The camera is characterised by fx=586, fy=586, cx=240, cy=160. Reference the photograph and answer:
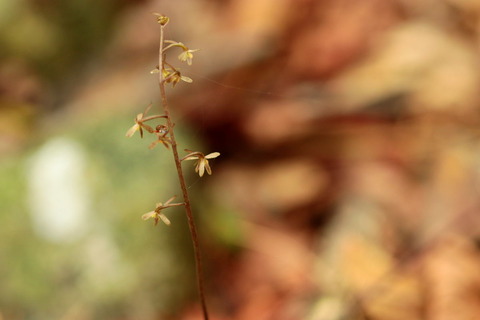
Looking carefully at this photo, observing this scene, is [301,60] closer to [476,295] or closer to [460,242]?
[460,242]

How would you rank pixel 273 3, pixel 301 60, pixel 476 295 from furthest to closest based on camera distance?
pixel 273 3
pixel 301 60
pixel 476 295

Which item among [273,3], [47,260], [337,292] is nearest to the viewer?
[337,292]

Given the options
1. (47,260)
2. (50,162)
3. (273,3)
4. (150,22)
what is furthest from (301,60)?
(47,260)

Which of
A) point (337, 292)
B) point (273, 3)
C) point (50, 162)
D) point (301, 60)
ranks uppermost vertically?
point (273, 3)

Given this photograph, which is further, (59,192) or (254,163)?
(254,163)

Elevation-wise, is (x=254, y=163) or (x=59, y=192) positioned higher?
(x=254, y=163)
